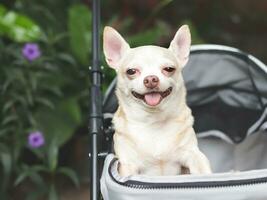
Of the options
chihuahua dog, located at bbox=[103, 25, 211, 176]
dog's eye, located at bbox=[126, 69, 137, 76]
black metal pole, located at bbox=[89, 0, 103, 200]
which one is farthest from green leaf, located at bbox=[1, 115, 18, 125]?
dog's eye, located at bbox=[126, 69, 137, 76]

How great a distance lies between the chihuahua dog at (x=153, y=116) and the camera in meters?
1.53

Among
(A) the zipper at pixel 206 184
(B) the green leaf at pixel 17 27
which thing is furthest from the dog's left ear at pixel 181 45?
(B) the green leaf at pixel 17 27

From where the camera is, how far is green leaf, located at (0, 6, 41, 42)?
2.67 metres

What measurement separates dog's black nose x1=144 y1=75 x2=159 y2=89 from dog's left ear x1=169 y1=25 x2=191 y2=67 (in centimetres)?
19

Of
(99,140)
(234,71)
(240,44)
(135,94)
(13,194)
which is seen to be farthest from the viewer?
(240,44)

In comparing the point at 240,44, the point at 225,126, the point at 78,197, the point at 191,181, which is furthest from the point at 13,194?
the point at 240,44

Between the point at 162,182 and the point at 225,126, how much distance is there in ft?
2.77

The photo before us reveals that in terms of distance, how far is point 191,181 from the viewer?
1.35 metres

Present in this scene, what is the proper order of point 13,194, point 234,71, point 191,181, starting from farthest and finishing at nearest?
point 13,194, point 234,71, point 191,181

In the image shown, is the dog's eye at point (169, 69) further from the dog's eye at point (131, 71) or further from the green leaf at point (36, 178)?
the green leaf at point (36, 178)

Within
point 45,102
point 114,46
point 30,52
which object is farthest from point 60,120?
point 114,46

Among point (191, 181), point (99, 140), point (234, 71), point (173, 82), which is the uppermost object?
point (234, 71)

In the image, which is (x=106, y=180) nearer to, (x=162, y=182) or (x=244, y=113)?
(x=162, y=182)

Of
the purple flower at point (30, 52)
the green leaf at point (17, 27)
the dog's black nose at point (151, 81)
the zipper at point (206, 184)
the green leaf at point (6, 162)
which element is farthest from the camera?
the green leaf at point (17, 27)
